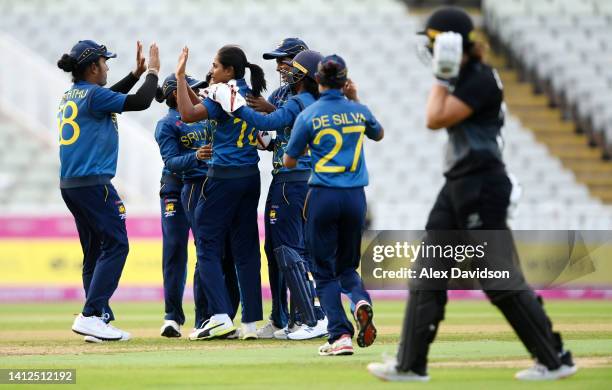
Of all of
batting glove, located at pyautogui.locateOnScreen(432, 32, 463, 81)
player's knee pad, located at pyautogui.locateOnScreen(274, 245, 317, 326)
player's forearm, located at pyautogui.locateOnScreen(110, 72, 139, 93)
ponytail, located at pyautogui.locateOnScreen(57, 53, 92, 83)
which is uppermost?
ponytail, located at pyautogui.locateOnScreen(57, 53, 92, 83)

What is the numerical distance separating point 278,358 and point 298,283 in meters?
1.58

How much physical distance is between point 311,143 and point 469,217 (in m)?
2.00

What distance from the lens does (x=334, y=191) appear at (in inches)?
349

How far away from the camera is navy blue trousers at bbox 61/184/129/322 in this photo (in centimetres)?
1053

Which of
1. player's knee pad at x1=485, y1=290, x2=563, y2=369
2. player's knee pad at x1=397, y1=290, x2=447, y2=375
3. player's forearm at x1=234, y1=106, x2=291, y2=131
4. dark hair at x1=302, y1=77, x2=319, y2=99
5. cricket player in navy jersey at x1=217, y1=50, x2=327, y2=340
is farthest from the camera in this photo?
cricket player in navy jersey at x1=217, y1=50, x2=327, y2=340

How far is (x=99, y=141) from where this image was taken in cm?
1061

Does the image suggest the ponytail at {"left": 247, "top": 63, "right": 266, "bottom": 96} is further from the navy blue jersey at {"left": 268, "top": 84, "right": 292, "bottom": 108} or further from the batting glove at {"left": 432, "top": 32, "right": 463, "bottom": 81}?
the batting glove at {"left": 432, "top": 32, "right": 463, "bottom": 81}

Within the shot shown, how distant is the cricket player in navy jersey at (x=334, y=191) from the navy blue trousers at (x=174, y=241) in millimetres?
2709

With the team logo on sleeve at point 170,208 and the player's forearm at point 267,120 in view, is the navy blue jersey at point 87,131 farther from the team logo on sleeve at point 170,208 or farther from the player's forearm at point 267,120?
the player's forearm at point 267,120

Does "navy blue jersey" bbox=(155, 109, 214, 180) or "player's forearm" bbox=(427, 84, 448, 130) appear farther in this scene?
"navy blue jersey" bbox=(155, 109, 214, 180)

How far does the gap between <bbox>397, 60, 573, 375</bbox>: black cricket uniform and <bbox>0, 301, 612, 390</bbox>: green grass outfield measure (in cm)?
24

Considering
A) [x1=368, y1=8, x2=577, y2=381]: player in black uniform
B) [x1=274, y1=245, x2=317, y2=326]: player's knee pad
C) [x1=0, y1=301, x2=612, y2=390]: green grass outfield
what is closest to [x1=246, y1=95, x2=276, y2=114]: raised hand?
[x1=274, y1=245, x2=317, y2=326]: player's knee pad

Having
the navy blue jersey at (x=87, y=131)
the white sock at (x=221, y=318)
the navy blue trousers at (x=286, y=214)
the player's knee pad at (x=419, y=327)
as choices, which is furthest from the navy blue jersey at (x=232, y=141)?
the player's knee pad at (x=419, y=327)

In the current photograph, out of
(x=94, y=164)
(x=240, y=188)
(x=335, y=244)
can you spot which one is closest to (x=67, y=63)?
(x=94, y=164)
